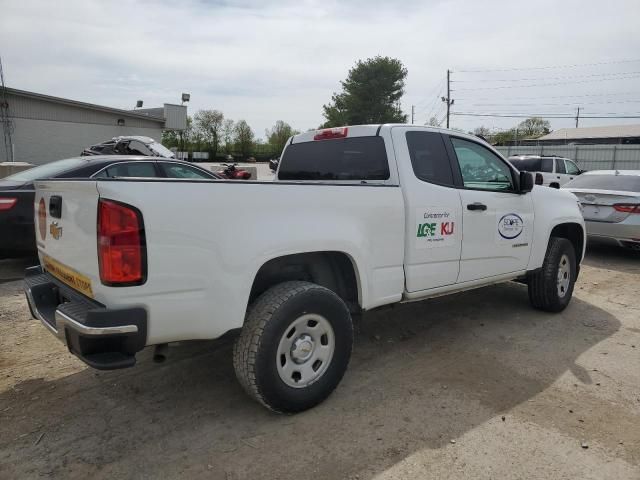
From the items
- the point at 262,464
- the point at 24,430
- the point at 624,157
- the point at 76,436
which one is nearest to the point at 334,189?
the point at 262,464

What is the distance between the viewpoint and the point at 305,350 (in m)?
3.05

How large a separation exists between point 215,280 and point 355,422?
1282 mm

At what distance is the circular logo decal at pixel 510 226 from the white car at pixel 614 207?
444 centimetres

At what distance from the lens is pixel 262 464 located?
2.61 m

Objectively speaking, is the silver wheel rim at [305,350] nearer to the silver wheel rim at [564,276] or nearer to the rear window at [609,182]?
the silver wheel rim at [564,276]

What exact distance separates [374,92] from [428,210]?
4880 cm

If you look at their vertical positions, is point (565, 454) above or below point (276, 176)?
below

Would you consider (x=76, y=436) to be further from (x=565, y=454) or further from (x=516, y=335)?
(x=516, y=335)

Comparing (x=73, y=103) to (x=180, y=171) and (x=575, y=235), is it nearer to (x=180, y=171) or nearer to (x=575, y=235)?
(x=180, y=171)

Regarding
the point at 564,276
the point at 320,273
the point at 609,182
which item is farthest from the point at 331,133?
the point at 609,182

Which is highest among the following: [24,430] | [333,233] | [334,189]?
[334,189]

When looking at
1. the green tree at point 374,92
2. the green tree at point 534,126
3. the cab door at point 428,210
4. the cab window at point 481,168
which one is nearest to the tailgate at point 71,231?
the cab door at point 428,210

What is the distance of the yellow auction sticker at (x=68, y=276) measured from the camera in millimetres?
2586

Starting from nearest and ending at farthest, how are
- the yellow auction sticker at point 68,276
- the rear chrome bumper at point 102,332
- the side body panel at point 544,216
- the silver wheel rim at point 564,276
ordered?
the rear chrome bumper at point 102,332, the yellow auction sticker at point 68,276, the side body panel at point 544,216, the silver wheel rim at point 564,276
